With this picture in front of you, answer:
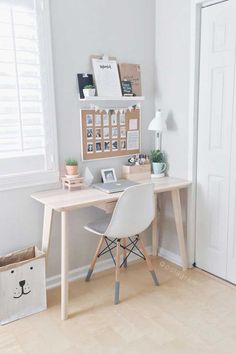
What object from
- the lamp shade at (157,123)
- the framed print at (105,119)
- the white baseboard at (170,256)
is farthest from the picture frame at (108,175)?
the white baseboard at (170,256)

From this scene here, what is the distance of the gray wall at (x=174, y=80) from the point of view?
2.68 meters

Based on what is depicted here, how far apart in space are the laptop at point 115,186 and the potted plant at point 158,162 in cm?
32

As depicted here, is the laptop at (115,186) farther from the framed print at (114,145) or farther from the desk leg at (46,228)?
the desk leg at (46,228)

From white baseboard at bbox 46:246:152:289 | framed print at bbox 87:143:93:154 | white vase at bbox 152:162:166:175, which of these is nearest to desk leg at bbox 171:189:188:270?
white vase at bbox 152:162:166:175

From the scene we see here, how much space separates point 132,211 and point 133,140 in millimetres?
873

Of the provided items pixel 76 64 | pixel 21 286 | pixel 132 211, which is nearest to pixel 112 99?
pixel 76 64

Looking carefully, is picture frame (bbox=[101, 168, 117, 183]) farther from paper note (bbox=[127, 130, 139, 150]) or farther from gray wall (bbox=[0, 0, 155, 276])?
paper note (bbox=[127, 130, 139, 150])

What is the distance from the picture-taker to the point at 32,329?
211cm

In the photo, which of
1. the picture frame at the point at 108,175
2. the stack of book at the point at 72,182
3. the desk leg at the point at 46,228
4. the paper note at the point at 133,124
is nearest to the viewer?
the desk leg at the point at 46,228

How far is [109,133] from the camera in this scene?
2779mm

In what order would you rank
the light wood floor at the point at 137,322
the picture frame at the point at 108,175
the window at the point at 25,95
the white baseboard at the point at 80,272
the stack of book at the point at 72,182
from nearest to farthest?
the light wood floor at the point at 137,322 → the window at the point at 25,95 → the stack of book at the point at 72,182 → the white baseboard at the point at 80,272 → the picture frame at the point at 108,175

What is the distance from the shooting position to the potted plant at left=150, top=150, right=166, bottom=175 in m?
2.93

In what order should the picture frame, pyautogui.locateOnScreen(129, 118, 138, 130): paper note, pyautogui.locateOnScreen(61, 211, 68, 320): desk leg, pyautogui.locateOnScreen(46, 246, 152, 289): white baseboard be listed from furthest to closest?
pyautogui.locateOnScreen(129, 118, 138, 130): paper note
the picture frame
pyautogui.locateOnScreen(46, 246, 152, 289): white baseboard
pyautogui.locateOnScreen(61, 211, 68, 320): desk leg

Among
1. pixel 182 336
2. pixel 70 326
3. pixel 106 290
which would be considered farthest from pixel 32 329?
pixel 182 336
